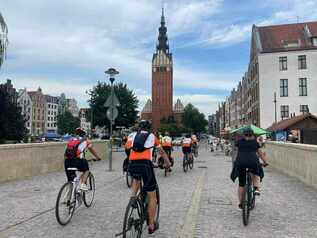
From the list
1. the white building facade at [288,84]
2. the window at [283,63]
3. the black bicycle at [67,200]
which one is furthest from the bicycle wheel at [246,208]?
the window at [283,63]

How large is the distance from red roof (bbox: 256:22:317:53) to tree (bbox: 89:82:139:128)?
22.4 meters

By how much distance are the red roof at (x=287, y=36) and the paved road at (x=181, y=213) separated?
48.9 meters

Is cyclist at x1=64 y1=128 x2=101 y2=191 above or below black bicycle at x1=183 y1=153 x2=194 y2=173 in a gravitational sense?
above

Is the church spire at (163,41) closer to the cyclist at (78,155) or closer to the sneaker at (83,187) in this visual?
the cyclist at (78,155)

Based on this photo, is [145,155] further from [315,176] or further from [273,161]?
[273,161]

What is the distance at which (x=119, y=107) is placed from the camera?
52.4 metres

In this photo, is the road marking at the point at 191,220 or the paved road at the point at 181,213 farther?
the paved road at the point at 181,213

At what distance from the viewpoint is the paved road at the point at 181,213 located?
18.8ft

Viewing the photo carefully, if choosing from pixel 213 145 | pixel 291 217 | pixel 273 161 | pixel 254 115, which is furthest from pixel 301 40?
pixel 291 217

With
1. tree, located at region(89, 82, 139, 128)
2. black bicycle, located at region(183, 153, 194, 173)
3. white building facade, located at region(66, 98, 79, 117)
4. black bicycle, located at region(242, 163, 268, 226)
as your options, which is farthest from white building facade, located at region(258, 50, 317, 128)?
white building facade, located at region(66, 98, 79, 117)

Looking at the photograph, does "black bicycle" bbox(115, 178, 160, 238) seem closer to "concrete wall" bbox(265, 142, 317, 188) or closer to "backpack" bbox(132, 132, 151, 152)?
"backpack" bbox(132, 132, 151, 152)

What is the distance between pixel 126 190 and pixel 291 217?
4.86m

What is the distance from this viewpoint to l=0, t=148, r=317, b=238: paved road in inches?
226

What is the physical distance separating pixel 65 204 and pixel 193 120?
387 feet
